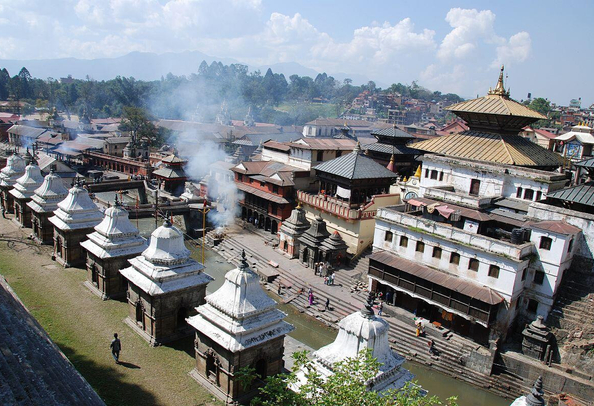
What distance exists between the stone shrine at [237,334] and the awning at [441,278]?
12849 mm

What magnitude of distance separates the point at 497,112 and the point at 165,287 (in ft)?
86.8

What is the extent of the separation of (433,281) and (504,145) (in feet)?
41.7

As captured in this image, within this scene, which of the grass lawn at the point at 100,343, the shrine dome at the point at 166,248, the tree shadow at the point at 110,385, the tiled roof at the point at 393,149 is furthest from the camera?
the tiled roof at the point at 393,149

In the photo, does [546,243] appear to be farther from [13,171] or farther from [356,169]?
[13,171]

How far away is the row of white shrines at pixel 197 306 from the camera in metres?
13.7

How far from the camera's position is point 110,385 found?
1750 centimetres

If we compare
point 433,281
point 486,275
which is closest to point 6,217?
point 433,281

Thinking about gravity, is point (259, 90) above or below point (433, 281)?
above

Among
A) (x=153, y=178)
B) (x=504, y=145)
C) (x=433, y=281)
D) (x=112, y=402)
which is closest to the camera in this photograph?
(x=112, y=402)

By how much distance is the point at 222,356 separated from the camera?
16875mm

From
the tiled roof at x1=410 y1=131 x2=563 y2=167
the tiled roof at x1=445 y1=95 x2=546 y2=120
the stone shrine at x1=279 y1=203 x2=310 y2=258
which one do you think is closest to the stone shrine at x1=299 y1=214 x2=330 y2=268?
the stone shrine at x1=279 y1=203 x2=310 y2=258

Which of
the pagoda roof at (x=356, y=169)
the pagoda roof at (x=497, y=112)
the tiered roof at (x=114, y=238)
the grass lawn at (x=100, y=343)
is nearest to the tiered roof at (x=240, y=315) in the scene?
the grass lawn at (x=100, y=343)

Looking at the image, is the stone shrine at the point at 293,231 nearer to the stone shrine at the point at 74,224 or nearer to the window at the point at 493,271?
the stone shrine at the point at 74,224

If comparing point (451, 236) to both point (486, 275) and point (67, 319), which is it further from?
point (67, 319)
